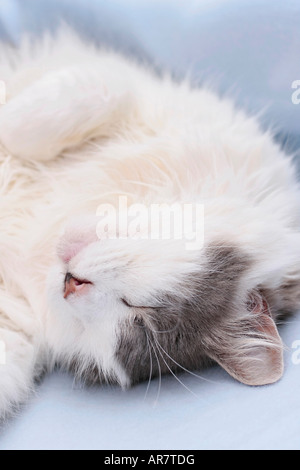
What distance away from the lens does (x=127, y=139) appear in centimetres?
118

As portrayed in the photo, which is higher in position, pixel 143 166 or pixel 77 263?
pixel 143 166

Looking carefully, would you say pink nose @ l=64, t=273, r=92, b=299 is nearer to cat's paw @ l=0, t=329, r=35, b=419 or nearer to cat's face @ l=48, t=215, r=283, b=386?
cat's face @ l=48, t=215, r=283, b=386

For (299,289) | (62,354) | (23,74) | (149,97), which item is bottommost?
(62,354)

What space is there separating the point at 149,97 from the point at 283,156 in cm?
35

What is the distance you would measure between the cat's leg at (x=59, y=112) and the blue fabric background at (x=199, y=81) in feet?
1.10

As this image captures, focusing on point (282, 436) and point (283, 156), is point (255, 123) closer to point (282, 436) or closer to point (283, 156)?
point (283, 156)

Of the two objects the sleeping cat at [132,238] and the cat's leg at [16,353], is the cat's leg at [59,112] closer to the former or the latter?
the sleeping cat at [132,238]

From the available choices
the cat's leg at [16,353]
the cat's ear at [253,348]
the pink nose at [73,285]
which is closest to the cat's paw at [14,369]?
the cat's leg at [16,353]

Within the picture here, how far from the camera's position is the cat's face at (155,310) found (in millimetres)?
882

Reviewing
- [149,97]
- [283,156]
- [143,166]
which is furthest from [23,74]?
[283,156]

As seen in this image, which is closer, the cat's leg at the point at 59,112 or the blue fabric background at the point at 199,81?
the blue fabric background at the point at 199,81

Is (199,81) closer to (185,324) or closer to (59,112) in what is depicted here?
(59,112)

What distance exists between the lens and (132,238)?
0.90 m

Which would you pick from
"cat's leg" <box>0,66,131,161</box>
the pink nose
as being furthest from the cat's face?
"cat's leg" <box>0,66,131,161</box>
